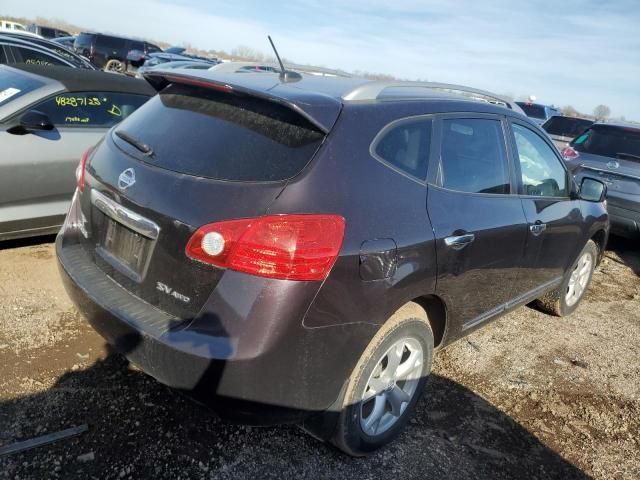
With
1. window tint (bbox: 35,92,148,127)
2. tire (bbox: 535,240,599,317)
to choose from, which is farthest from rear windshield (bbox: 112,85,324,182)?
tire (bbox: 535,240,599,317)

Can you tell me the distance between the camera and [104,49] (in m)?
24.0

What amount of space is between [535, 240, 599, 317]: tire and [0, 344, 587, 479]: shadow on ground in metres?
1.77

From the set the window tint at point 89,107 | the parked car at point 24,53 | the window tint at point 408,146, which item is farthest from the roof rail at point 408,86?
the parked car at point 24,53

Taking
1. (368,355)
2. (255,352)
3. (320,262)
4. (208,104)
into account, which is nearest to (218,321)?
(255,352)

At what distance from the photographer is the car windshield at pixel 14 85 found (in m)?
4.27

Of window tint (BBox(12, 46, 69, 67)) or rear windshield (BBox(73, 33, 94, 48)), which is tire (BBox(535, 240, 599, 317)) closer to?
window tint (BBox(12, 46, 69, 67))

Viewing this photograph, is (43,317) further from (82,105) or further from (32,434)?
(82,105)

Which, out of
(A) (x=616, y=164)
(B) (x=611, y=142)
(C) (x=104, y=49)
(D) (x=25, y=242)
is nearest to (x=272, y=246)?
(D) (x=25, y=242)

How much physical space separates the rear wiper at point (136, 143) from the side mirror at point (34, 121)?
72.1 inches

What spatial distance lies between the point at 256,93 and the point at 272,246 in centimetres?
Result: 74

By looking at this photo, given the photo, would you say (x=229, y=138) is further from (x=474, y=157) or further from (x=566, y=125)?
(x=566, y=125)

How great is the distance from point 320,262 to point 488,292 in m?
1.52

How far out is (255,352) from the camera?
1964 millimetres

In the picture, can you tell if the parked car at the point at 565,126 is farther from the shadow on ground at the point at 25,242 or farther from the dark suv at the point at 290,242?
the shadow on ground at the point at 25,242
